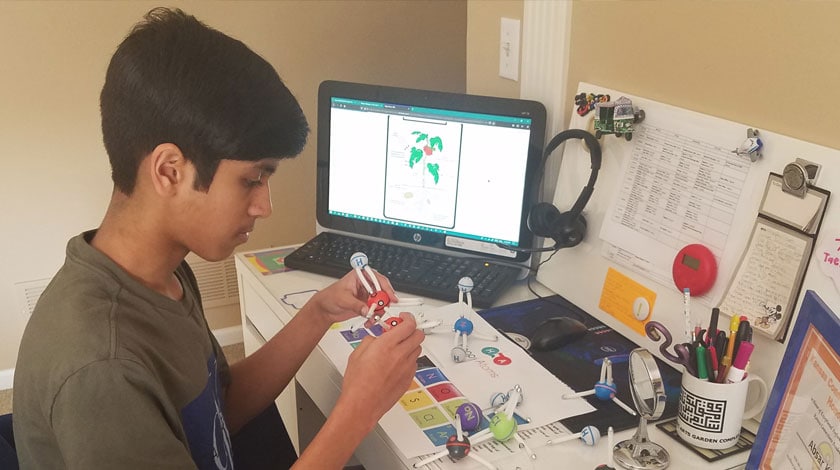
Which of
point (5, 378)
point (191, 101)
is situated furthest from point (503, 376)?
point (5, 378)

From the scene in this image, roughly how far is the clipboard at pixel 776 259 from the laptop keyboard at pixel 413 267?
0.43m

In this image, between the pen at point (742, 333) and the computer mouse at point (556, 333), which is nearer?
the pen at point (742, 333)

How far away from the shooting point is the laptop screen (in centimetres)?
136

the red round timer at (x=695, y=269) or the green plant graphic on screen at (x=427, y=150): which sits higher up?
the green plant graphic on screen at (x=427, y=150)

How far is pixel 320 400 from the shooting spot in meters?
1.21

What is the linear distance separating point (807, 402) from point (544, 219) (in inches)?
24.3

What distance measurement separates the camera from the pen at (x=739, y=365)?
0.89 meters

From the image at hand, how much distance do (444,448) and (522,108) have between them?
0.68m

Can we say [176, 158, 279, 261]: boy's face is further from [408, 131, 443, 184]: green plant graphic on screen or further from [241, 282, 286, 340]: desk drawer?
[408, 131, 443, 184]: green plant graphic on screen

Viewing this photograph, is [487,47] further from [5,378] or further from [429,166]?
[5,378]

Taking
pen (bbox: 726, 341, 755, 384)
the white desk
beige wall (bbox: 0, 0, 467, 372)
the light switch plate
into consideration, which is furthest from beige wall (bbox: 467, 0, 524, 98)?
beige wall (bbox: 0, 0, 467, 372)

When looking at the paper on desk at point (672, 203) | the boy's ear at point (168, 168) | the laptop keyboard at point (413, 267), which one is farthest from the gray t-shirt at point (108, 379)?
the paper on desk at point (672, 203)

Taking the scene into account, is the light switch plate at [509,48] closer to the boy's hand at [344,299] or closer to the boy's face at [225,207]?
the boy's hand at [344,299]

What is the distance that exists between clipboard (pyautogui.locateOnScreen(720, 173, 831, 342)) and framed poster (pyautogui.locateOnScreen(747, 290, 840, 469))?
0.17 meters
